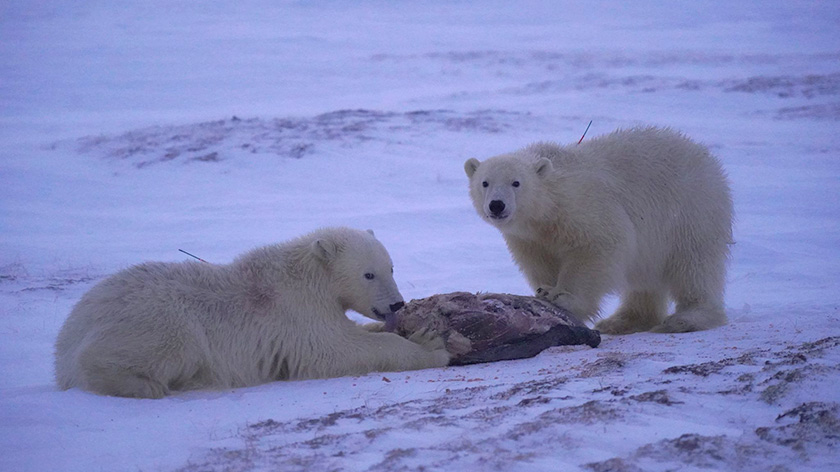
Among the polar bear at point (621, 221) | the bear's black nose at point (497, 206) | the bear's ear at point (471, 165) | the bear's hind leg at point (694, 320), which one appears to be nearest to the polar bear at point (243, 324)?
the bear's black nose at point (497, 206)

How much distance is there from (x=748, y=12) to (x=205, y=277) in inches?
1604

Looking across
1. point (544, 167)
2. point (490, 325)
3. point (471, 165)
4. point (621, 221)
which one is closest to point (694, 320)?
point (621, 221)

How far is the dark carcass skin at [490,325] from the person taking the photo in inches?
219

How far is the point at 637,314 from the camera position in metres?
7.71

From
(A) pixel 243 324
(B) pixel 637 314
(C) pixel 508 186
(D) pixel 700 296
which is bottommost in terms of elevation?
(B) pixel 637 314

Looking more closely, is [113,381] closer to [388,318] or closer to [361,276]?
[361,276]

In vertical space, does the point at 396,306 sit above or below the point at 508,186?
below

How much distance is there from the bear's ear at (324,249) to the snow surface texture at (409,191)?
90 centimetres

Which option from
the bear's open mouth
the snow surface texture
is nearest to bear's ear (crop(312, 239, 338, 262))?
the bear's open mouth

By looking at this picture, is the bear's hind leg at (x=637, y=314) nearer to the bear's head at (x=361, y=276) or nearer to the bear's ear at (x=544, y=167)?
the bear's ear at (x=544, y=167)

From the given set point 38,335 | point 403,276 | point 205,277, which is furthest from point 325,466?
point 403,276

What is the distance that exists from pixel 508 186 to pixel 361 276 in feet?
5.52

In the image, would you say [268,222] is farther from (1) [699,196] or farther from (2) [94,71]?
(2) [94,71]

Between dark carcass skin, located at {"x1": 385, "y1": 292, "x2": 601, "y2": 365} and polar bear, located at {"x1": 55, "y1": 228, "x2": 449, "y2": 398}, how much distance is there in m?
0.15
